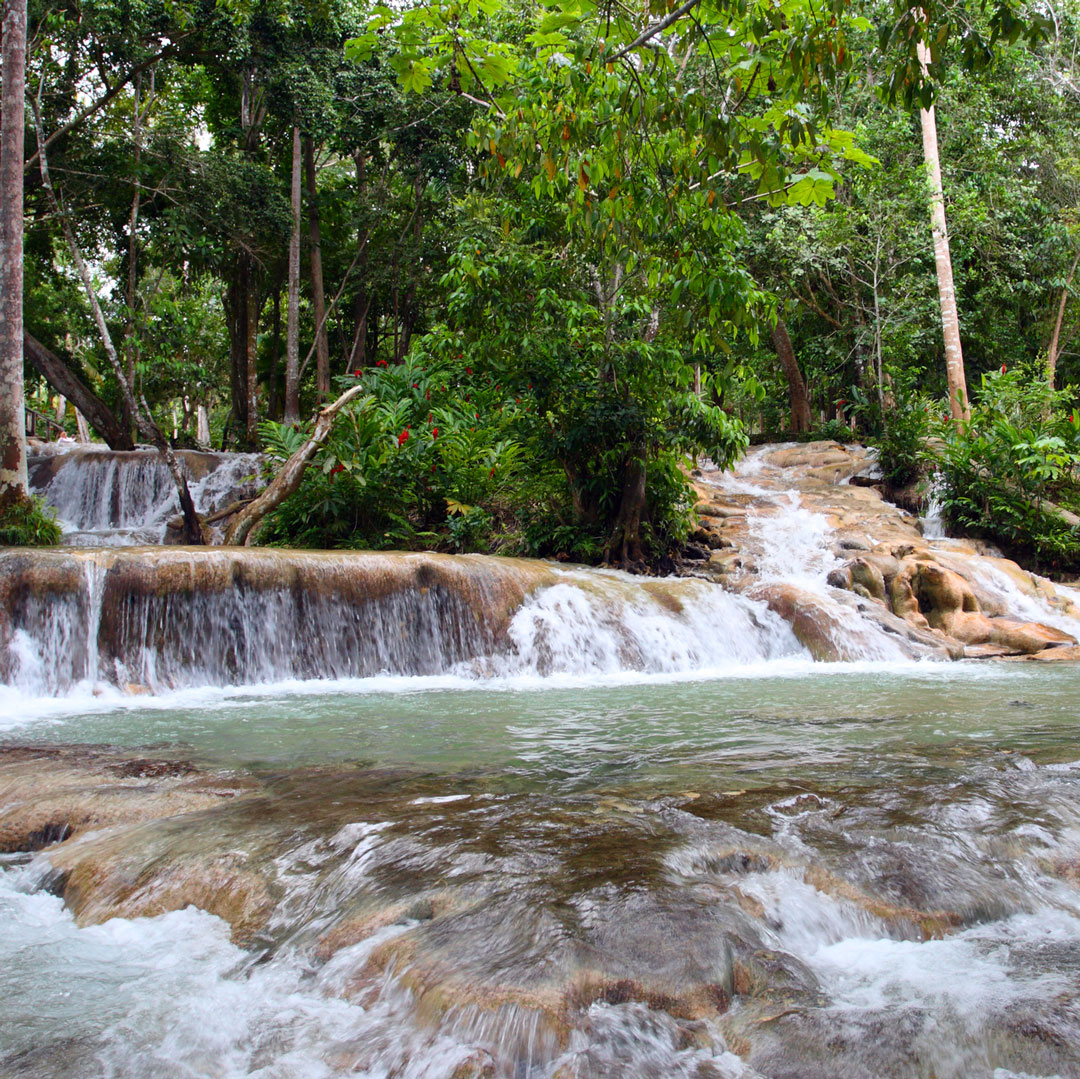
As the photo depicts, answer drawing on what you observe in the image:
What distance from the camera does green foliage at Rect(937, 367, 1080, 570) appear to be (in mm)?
12375

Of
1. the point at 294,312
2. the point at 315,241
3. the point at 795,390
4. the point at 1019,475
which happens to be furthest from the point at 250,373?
the point at 1019,475

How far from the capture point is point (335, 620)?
25.9 feet

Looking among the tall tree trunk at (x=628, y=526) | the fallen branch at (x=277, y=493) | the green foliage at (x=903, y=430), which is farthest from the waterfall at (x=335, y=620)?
the green foliage at (x=903, y=430)

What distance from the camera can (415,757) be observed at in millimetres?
4414

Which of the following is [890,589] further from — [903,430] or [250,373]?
[250,373]

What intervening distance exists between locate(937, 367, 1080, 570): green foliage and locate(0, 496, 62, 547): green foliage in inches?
494

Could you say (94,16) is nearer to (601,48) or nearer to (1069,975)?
(601,48)

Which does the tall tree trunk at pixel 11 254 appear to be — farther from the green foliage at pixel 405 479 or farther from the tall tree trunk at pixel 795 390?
the tall tree trunk at pixel 795 390

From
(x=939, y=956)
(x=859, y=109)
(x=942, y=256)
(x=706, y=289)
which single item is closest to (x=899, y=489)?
(x=942, y=256)

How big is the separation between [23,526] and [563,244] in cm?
708

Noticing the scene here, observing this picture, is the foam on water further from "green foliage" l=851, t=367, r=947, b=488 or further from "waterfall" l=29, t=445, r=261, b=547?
"green foliage" l=851, t=367, r=947, b=488

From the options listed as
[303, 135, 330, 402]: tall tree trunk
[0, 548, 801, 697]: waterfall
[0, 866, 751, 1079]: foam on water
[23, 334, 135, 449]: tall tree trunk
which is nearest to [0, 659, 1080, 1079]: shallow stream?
[0, 866, 751, 1079]: foam on water

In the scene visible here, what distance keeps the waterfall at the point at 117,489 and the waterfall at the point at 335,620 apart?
283 inches

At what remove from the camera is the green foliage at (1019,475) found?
12375 mm
